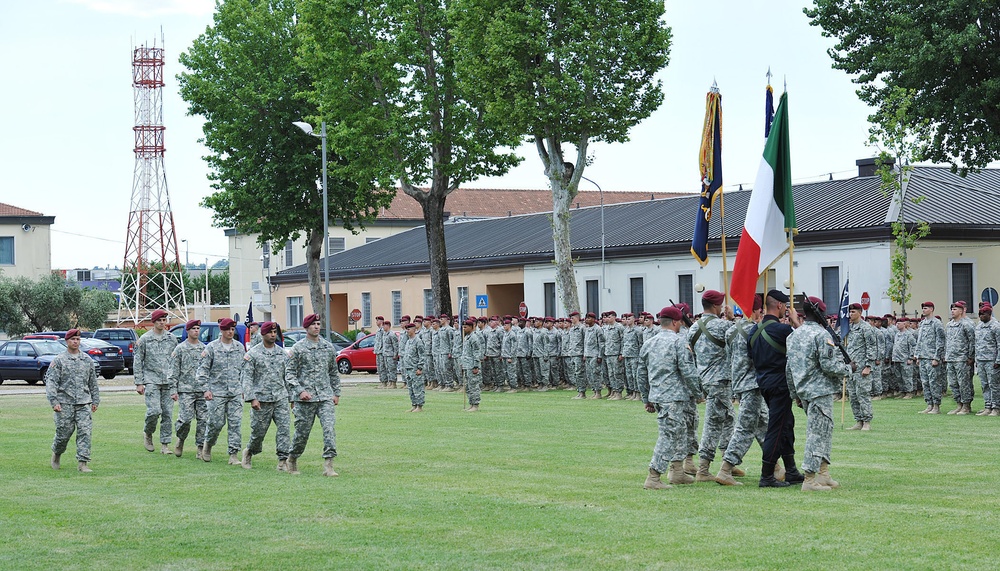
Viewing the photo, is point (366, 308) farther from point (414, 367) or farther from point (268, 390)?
point (268, 390)

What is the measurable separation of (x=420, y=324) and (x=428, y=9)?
13.1 metres

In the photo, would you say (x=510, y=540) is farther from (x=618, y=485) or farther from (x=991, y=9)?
(x=991, y=9)

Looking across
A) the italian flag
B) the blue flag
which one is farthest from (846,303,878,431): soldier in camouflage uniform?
the italian flag

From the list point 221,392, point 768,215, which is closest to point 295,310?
point 221,392

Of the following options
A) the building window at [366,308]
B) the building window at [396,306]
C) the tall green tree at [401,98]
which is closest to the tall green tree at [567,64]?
the tall green tree at [401,98]

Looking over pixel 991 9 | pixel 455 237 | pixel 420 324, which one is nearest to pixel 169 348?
pixel 420 324

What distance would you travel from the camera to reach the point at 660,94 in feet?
125

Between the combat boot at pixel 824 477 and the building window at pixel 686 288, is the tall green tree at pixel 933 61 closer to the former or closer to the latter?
the building window at pixel 686 288

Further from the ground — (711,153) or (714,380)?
(711,153)

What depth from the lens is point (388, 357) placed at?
38.4 meters

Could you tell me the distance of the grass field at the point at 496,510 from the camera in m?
9.87

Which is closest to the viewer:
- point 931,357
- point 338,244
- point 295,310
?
point 931,357

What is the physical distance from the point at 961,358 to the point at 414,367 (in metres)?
10.4

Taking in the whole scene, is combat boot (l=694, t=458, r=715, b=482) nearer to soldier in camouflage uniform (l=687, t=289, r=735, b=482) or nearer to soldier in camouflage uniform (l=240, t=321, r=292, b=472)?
soldier in camouflage uniform (l=687, t=289, r=735, b=482)
